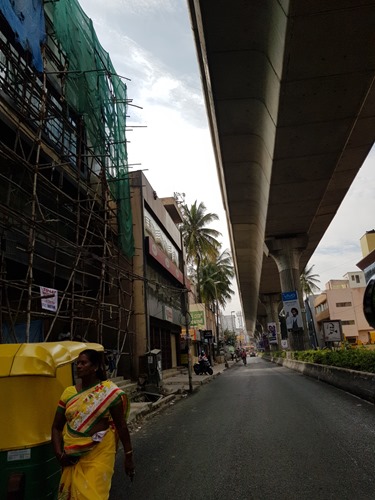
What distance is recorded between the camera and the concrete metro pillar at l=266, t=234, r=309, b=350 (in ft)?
77.3

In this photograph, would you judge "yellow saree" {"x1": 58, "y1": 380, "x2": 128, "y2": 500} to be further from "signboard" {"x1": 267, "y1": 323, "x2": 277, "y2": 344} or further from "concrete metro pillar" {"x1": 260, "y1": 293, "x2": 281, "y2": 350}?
"concrete metro pillar" {"x1": 260, "y1": 293, "x2": 281, "y2": 350}

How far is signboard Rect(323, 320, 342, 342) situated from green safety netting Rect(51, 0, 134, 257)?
9503 mm

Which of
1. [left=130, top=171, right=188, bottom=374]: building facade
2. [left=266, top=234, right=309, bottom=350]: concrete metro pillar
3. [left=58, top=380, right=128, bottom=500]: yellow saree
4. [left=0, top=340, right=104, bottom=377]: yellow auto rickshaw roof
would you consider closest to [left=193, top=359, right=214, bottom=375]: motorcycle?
[left=130, top=171, right=188, bottom=374]: building facade

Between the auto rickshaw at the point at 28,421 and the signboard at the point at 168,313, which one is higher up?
the signboard at the point at 168,313

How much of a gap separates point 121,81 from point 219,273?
127 ft

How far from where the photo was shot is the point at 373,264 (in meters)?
48.0

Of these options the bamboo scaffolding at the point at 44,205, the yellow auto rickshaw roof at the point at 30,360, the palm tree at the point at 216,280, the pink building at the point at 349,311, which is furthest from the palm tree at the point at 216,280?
the yellow auto rickshaw roof at the point at 30,360

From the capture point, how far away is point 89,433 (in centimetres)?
282

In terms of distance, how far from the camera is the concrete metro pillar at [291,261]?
23.5 meters

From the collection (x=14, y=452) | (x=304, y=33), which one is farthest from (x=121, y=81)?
(x=14, y=452)

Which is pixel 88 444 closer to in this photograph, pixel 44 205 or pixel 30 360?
pixel 30 360

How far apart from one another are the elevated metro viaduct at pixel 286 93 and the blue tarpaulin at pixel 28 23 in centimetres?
492

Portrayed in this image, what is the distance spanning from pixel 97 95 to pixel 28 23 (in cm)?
482

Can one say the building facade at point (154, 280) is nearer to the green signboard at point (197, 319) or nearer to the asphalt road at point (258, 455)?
the green signboard at point (197, 319)
